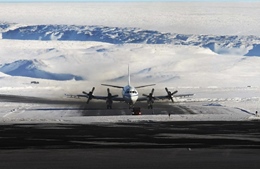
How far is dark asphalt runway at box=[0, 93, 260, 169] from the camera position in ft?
115

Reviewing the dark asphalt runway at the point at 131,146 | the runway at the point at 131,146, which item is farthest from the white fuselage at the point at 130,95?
the runway at the point at 131,146

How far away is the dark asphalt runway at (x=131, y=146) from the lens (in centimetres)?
3491

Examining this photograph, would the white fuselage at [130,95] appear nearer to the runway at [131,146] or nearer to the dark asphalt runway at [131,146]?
the dark asphalt runway at [131,146]

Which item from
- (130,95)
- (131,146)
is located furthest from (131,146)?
(130,95)

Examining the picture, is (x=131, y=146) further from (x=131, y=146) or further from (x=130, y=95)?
(x=130, y=95)

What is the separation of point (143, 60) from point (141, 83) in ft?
134

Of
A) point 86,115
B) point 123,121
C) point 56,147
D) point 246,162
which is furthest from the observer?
point 86,115

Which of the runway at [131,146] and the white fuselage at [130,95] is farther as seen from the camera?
the white fuselage at [130,95]

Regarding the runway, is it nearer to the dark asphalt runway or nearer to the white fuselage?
the dark asphalt runway

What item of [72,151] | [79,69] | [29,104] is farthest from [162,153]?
[79,69]

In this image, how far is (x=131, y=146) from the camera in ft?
141

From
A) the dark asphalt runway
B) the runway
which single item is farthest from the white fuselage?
the runway

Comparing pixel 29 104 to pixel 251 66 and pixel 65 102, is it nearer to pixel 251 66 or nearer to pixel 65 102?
pixel 65 102

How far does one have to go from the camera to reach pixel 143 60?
194375 millimetres
